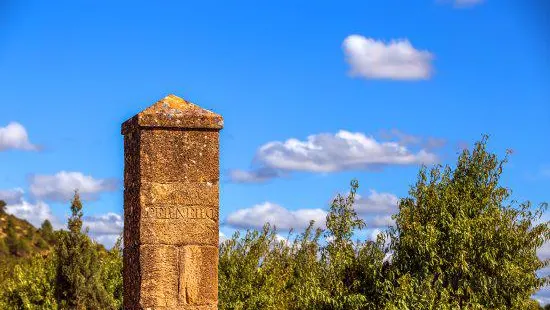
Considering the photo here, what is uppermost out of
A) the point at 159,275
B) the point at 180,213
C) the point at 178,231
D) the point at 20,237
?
the point at 20,237

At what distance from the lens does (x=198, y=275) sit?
328 inches

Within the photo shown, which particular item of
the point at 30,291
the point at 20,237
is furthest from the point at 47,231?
the point at 30,291

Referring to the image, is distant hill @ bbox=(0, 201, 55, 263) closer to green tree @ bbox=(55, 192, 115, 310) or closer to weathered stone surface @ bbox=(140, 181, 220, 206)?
green tree @ bbox=(55, 192, 115, 310)

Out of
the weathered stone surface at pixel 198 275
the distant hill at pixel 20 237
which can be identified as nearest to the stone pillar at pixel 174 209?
the weathered stone surface at pixel 198 275

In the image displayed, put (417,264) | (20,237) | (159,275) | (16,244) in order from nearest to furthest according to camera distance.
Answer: (159,275) → (417,264) → (16,244) → (20,237)

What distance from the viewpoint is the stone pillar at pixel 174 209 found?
820cm

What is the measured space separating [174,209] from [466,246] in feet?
42.1

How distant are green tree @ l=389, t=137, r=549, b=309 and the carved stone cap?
10700 millimetres

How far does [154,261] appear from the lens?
8195 millimetres

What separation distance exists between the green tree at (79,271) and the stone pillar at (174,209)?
14.7m

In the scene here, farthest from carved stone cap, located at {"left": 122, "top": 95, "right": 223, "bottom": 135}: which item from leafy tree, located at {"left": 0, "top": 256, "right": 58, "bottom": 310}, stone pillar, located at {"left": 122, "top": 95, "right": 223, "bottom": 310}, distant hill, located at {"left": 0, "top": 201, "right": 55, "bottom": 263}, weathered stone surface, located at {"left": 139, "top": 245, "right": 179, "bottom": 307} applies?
distant hill, located at {"left": 0, "top": 201, "right": 55, "bottom": 263}

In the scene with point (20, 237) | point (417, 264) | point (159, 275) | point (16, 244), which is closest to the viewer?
point (159, 275)

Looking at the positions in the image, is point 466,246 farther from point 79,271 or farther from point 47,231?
point 47,231

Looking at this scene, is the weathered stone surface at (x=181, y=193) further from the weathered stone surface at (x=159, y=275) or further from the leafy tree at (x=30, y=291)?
the leafy tree at (x=30, y=291)
